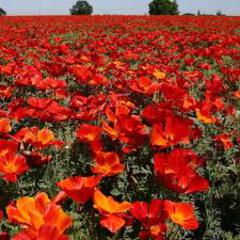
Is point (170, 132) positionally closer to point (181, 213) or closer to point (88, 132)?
point (88, 132)

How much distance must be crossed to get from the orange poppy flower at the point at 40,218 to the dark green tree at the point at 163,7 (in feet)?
166

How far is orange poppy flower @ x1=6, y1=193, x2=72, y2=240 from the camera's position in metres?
1.40

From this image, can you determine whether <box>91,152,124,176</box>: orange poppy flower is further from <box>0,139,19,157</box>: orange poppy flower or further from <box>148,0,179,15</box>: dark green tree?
<box>148,0,179,15</box>: dark green tree

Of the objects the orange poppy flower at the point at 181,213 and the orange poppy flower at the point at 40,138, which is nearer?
the orange poppy flower at the point at 181,213

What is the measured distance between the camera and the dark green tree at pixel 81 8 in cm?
7071

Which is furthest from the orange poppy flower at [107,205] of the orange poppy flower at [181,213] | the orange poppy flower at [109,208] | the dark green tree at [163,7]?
the dark green tree at [163,7]

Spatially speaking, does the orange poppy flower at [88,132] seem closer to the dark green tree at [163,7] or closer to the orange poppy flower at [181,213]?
the orange poppy flower at [181,213]

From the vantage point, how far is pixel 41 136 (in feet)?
7.97

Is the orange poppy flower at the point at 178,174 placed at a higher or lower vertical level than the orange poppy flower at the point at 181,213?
higher

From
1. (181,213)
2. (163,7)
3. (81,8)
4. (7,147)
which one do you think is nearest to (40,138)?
(7,147)

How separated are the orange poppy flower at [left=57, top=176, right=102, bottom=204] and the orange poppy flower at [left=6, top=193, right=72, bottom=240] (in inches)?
3.2

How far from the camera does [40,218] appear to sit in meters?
1.56

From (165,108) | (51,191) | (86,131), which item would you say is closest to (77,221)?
(51,191)

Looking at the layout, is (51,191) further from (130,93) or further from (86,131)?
(130,93)
